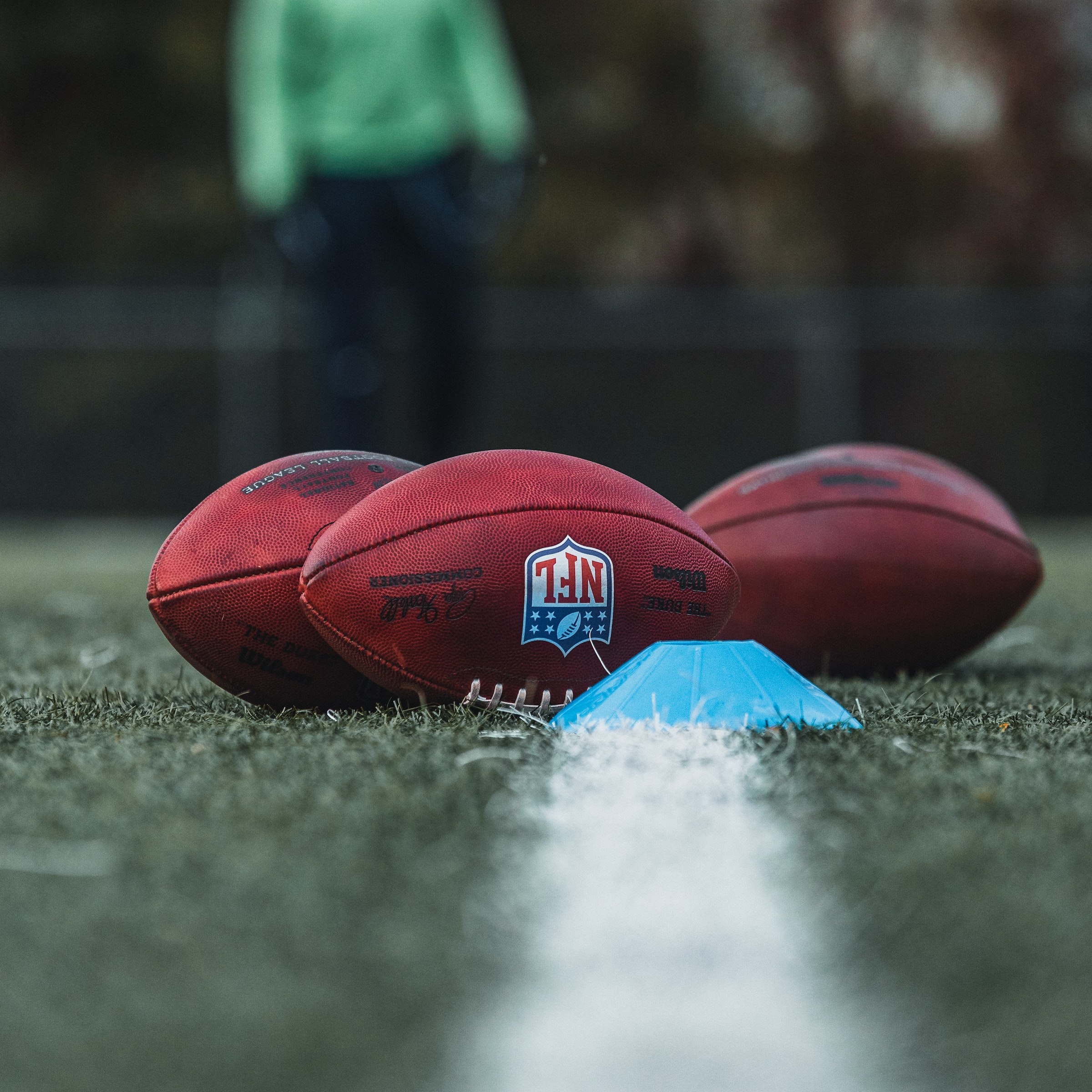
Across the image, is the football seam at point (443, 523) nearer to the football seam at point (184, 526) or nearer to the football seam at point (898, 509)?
the football seam at point (184, 526)

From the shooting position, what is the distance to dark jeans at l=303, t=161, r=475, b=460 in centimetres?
422

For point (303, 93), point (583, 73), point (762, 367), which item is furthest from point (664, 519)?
point (583, 73)

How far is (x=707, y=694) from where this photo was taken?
1449mm

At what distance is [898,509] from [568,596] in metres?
0.74

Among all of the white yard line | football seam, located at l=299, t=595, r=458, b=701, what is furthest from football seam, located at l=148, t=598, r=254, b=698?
the white yard line

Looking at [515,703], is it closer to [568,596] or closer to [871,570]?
[568,596]

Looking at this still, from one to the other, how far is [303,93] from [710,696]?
342 cm

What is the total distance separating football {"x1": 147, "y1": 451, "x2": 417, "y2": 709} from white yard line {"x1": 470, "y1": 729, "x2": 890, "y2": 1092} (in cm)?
53

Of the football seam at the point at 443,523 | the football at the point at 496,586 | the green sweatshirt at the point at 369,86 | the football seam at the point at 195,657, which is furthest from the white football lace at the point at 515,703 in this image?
the green sweatshirt at the point at 369,86

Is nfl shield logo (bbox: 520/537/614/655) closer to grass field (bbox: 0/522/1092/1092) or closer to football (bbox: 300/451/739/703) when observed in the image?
football (bbox: 300/451/739/703)

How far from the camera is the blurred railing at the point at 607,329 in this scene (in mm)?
9633

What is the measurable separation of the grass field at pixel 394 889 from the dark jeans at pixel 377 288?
2654 mm

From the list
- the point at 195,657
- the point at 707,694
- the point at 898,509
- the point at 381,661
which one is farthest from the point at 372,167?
the point at 707,694

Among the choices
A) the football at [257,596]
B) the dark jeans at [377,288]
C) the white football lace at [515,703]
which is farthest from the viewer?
the dark jeans at [377,288]
